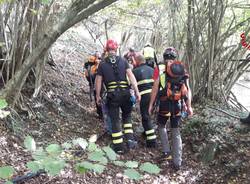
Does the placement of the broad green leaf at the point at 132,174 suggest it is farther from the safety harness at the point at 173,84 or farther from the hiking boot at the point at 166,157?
the hiking boot at the point at 166,157

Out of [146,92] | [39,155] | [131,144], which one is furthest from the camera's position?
[146,92]

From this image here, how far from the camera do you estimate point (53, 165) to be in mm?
2160

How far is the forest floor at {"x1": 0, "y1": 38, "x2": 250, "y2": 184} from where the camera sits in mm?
5168

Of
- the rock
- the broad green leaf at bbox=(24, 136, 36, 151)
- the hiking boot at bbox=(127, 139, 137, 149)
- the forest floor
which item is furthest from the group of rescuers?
the broad green leaf at bbox=(24, 136, 36, 151)

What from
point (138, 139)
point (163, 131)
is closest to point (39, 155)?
point (163, 131)

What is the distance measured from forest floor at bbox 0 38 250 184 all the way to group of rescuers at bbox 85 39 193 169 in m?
0.28

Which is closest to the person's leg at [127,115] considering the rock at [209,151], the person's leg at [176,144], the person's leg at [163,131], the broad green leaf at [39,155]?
the person's leg at [163,131]

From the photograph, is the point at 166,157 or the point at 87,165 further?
the point at 166,157

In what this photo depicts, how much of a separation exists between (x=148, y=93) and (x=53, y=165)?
4412 mm

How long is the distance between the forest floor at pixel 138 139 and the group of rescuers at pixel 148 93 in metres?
0.28

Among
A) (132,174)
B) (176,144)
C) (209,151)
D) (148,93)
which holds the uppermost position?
(132,174)

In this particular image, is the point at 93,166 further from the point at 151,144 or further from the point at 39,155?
the point at 151,144

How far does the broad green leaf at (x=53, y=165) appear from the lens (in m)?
2.14

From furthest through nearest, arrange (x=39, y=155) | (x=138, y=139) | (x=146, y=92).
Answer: (x=138, y=139) → (x=146, y=92) → (x=39, y=155)
